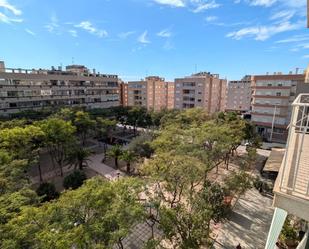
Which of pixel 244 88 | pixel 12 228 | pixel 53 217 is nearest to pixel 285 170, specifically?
pixel 53 217

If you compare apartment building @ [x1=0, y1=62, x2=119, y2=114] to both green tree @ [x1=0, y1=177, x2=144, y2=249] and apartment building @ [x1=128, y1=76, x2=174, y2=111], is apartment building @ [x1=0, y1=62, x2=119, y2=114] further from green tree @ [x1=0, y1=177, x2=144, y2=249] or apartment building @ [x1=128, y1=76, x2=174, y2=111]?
green tree @ [x1=0, y1=177, x2=144, y2=249]

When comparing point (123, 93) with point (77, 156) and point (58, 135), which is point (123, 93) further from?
point (58, 135)

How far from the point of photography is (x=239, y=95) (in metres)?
56.0

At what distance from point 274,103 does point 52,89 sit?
3932 centimetres

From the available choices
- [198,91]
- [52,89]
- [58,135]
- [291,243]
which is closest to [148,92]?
[198,91]

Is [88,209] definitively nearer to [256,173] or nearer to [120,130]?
[256,173]

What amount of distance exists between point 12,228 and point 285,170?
27.6 feet

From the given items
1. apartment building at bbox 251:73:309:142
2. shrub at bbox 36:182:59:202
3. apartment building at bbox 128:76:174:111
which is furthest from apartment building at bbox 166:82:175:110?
shrub at bbox 36:182:59:202

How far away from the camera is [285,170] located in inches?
142

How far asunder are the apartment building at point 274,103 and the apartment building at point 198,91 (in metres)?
15.2

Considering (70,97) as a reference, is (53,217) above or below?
below

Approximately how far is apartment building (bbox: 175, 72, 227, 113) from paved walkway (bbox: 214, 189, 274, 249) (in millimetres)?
36806

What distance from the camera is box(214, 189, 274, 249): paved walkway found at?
37.6ft

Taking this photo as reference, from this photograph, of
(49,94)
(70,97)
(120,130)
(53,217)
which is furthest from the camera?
(120,130)
